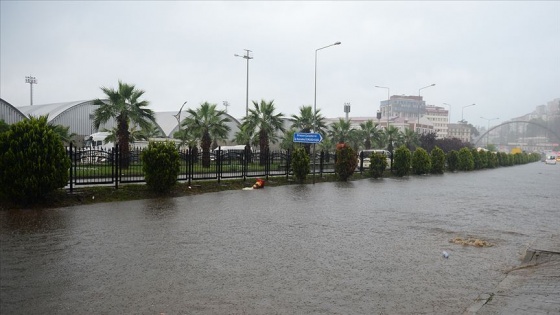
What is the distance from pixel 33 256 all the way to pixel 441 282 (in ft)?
19.7

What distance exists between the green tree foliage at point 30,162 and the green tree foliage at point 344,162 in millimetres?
16640

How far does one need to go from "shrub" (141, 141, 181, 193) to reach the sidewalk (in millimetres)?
11468

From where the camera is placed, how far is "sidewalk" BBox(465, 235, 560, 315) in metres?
4.77

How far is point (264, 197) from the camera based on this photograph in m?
16.1

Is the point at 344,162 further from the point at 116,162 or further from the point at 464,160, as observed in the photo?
the point at 464,160

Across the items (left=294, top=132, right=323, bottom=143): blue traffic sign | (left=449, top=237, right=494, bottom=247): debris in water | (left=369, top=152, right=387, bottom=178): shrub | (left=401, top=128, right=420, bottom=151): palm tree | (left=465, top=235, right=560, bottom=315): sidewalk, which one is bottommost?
(left=449, top=237, right=494, bottom=247): debris in water

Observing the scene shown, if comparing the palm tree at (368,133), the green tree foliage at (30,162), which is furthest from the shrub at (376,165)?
the palm tree at (368,133)

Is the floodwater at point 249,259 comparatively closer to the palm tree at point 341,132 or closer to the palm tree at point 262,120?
the palm tree at point 262,120

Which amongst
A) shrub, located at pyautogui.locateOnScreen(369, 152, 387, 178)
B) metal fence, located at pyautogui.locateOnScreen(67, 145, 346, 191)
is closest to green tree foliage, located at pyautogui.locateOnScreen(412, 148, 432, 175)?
shrub, located at pyautogui.locateOnScreen(369, 152, 387, 178)

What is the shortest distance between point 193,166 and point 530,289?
1441 cm

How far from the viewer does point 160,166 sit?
1518 cm

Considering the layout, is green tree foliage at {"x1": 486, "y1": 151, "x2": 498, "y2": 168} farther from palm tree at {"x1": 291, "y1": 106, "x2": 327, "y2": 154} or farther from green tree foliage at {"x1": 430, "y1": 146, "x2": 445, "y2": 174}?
palm tree at {"x1": 291, "y1": 106, "x2": 327, "y2": 154}

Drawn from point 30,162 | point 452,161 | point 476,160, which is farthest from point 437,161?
point 30,162

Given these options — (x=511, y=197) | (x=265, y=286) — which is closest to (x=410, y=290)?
(x=265, y=286)
